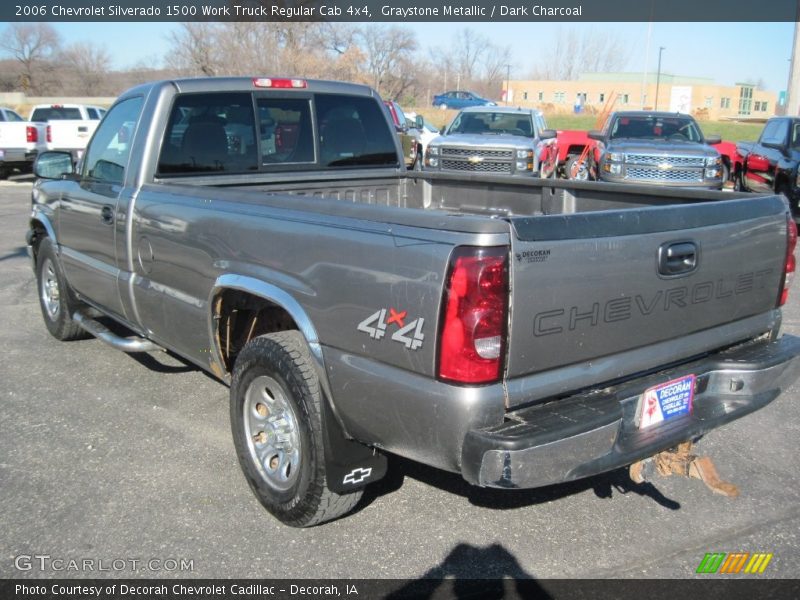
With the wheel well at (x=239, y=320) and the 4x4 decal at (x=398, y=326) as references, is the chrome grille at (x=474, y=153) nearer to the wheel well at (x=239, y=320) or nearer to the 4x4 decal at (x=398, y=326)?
the wheel well at (x=239, y=320)

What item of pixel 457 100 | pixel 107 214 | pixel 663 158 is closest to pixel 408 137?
pixel 663 158

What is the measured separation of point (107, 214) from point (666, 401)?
3427 millimetres

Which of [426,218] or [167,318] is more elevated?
[426,218]

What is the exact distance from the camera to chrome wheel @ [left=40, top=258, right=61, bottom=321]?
6.02 metres

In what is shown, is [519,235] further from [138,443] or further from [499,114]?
[499,114]

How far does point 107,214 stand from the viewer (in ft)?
15.0

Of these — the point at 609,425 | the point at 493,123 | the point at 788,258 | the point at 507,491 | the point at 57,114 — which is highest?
the point at 57,114

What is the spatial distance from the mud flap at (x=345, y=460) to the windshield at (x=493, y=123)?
42.6 feet

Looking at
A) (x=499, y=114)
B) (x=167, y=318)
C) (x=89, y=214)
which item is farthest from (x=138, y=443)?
(x=499, y=114)

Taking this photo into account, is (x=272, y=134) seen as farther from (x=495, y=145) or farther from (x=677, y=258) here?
(x=495, y=145)

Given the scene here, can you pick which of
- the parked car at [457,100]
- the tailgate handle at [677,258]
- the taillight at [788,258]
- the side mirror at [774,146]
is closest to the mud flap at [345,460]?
the tailgate handle at [677,258]

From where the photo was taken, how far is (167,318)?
13.6 feet

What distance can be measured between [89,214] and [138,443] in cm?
164

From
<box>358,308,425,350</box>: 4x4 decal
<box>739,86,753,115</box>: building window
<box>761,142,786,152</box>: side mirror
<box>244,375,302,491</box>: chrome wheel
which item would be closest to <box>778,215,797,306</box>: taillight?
<box>358,308,425,350</box>: 4x4 decal
